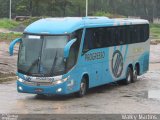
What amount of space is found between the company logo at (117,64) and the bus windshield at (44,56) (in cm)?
477

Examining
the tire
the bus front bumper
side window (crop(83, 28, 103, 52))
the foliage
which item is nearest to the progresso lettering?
side window (crop(83, 28, 103, 52))

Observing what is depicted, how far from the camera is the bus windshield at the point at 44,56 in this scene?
1842cm

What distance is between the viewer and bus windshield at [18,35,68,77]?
725 inches

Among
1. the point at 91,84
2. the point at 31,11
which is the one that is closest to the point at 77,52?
the point at 91,84

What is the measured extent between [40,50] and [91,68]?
2.81 meters

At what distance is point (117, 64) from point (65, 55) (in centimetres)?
591

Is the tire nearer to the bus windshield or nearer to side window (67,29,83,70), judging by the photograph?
side window (67,29,83,70)

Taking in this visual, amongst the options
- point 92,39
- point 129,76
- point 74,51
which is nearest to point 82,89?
point 74,51

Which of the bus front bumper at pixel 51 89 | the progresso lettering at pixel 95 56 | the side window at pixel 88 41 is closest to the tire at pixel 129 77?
the progresso lettering at pixel 95 56

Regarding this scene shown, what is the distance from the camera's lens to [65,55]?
1795 cm

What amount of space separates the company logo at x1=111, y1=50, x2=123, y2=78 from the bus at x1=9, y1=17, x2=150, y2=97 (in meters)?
0.19

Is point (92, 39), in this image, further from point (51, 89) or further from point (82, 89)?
point (51, 89)

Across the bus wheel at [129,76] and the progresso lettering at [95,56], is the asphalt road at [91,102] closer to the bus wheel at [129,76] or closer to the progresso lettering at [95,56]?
the bus wheel at [129,76]

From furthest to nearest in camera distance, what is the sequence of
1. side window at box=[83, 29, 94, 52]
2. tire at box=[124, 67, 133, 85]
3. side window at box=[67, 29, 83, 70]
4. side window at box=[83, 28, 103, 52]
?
tire at box=[124, 67, 133, 85] < side window at box=[83, 28, 103, 52] < side window at box=[83, 29, 94, 52] < side window at box=[67, 29, 83, 70]
